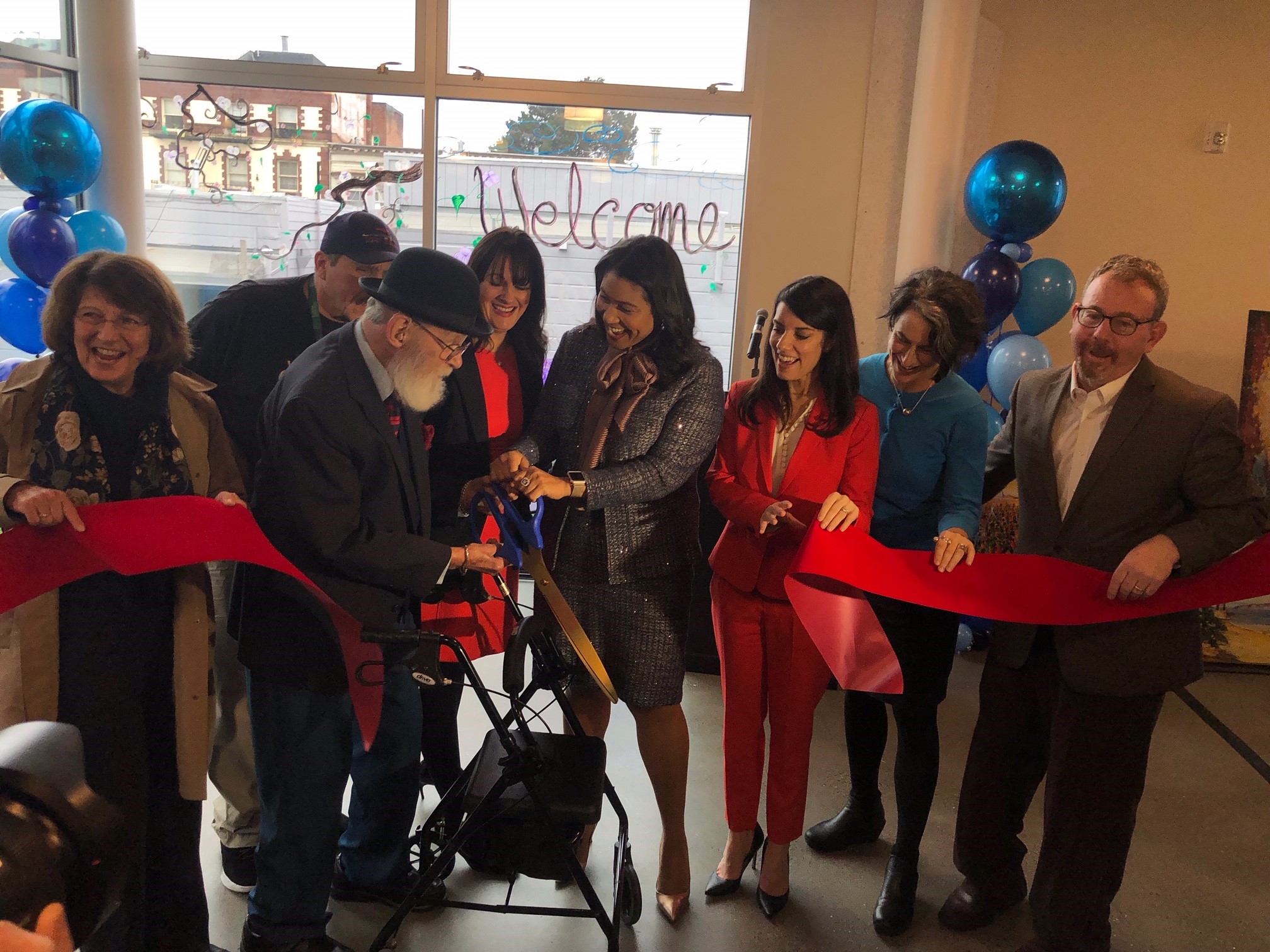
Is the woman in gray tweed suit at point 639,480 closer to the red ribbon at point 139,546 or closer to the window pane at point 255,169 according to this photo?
the red ribbon at point 139,546

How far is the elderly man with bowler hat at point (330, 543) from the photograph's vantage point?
186cm

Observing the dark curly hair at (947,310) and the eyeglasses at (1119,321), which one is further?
the dark curly hair at (947,310)

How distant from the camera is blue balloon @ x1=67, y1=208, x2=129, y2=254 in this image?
13.2 ft

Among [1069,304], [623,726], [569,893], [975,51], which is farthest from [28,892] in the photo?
[975,51]

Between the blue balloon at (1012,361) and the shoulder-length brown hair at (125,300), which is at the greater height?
the shoulder-length brown hair at (125,300)

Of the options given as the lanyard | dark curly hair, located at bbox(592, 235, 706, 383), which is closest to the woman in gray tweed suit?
dark curly hair, located at bbox(592, 235, 706, 383)

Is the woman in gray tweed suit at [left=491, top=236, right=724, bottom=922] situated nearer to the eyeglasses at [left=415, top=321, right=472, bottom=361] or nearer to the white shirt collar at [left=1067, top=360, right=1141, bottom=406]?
the eyeglasses at [left=415, top=321, right=472, bottom=361]

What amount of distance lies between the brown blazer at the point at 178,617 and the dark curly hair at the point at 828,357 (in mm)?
1385

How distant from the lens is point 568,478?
222 cm

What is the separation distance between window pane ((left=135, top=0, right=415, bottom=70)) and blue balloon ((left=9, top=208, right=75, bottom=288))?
192cm

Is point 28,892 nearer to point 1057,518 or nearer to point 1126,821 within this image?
point 1057,518

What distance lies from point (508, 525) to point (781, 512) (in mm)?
676

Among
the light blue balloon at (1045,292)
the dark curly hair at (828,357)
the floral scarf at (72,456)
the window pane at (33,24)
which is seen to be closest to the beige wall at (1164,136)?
the light blue balloon at (1045,292)

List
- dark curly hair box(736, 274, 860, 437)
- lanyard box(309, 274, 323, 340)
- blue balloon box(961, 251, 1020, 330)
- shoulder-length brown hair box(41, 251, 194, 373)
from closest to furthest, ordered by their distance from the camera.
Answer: shoulder-length brown hair box(41, 251, 194, 373)
dark curly hair box(736, 274, 860, 437)
lanyard box(309, 274, 323, 340)
blue balloon box(961, 251, 1020, 330)
